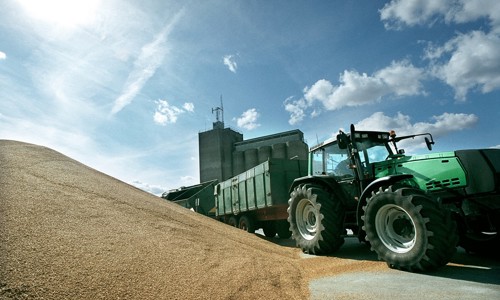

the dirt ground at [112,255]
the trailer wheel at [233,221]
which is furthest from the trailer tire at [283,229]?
the dirt ground at [112,255]

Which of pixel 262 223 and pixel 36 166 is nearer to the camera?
pixel 36 166

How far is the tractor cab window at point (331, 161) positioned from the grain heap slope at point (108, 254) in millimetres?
2313

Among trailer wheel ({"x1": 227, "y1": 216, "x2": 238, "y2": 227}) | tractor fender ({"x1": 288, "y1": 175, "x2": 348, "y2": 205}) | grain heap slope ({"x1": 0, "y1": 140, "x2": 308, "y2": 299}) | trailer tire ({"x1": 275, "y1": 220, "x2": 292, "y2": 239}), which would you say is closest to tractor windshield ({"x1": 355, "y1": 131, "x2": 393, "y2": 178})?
tractor fender ({"x1": 288, "y1": 175, "x2": 348, "y2": 205})

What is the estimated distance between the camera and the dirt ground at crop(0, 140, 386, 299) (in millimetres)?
2977

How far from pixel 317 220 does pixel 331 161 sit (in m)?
1.52

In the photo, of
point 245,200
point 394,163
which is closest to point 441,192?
point 394,163

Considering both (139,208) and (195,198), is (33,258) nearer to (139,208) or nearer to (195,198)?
(139,208)

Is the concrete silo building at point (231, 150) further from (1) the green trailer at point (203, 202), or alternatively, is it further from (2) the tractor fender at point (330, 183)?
(2) the tractor fender at point (330, 183)

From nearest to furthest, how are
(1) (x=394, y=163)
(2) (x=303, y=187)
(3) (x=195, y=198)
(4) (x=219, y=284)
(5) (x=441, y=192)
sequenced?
(4) (x=219, y=284) < (5) (x=441, y=192) < (1) (x=394, y=163) < (2) (x=303, y=187) < (3) (x=195, y=198)

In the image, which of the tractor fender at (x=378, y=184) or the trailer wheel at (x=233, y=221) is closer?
the tractor fender at (x=378, y=184)

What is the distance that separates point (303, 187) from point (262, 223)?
5325mm

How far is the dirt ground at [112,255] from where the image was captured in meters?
2.98

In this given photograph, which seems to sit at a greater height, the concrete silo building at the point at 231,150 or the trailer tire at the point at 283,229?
the concrete silo building at the point at 231,150

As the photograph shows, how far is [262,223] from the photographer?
1204 cm
